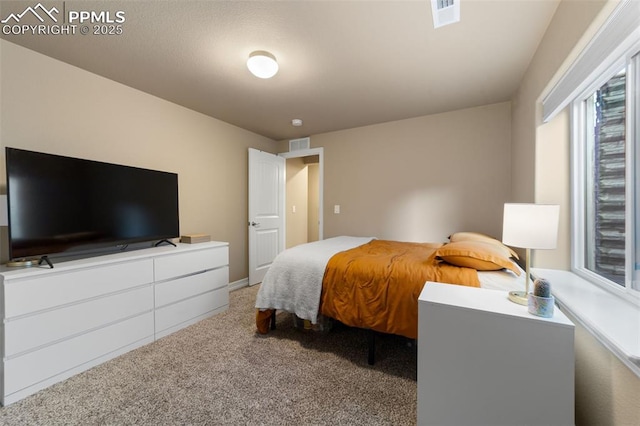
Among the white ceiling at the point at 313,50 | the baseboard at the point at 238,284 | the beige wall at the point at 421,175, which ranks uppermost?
the white ceiling at the point at 313,50

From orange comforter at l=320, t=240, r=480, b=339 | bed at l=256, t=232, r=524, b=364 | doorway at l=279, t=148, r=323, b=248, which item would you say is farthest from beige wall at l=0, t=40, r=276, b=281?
orange comforter at l=320, t=240, r=480, b=339

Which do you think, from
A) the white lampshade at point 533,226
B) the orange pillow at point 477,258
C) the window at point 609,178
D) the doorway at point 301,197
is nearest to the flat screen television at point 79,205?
the doorway at point 301,197

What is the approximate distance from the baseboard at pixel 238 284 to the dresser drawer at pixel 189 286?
733mm

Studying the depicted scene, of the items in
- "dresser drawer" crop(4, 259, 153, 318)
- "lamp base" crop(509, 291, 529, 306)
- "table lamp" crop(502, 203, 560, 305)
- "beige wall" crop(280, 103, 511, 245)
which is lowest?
"dresser drawer" crop(4, 259, 153, 318)

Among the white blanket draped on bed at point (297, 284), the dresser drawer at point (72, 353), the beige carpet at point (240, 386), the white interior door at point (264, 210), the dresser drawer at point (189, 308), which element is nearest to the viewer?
the beige carpet at point (240, 386)

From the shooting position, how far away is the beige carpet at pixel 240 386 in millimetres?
1398

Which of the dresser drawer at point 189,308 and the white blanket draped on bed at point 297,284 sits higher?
the white blanket draped on bed at point 297,284

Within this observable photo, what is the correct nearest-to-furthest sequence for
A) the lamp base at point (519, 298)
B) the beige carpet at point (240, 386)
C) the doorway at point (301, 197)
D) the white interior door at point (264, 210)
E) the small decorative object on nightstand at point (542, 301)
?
the small decorative object on nightstand at point (542, 301)
the lamp base at point (519, 298)
the beige carpet at point (240, 386)
the white interior door at point (264, 210)
the doorway at point (301, 197)

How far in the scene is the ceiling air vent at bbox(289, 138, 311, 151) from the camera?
167 inches

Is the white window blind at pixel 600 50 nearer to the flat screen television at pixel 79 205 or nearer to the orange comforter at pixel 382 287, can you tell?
the orange comforter at pixel 382 287

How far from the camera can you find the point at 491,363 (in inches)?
43.3

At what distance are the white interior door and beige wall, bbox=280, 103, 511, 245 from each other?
2.66 feet

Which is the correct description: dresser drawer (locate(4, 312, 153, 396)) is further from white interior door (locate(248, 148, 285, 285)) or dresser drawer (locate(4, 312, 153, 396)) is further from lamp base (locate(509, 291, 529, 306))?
lamp base (locate(509, 291, 529, 306))

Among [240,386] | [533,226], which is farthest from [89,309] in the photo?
[533,226]
